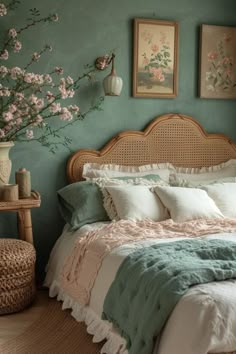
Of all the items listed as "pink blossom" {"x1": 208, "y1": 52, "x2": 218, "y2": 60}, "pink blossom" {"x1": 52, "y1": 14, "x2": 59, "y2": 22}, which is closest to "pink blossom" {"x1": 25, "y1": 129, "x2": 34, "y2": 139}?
"pink blossom" {"x1": 52, "y1": 14, "x2": 59, "y2": 22}

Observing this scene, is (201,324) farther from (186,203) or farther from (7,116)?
(7,116)

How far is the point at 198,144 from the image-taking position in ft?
13.2

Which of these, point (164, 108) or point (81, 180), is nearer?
point (81, 180)

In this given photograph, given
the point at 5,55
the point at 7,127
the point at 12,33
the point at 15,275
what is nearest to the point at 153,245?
the point at 15,275

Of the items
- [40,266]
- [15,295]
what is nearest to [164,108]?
[40,266]

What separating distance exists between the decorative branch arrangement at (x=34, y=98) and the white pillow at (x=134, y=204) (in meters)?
0.64

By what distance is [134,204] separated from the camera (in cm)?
322

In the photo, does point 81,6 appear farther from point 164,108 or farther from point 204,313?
point 204,313

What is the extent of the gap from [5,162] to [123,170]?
95cm

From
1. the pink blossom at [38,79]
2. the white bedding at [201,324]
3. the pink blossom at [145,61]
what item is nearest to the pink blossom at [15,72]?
the pink blossom at [38,79]

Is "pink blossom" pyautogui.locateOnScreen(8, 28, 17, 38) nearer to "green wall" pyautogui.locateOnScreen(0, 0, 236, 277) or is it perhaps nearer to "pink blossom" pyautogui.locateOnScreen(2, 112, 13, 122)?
"green wall" pyautogui.locateOnScreen(0, 0, 236, 277)

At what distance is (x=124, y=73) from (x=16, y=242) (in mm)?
1557

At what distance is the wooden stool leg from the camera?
10.6ft

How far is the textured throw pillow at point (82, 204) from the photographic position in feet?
10.7
